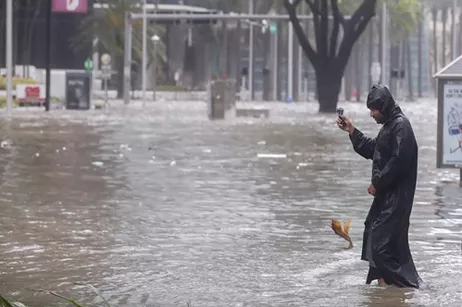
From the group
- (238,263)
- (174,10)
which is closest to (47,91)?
(174,10)

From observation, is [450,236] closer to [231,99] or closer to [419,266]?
[419,266]

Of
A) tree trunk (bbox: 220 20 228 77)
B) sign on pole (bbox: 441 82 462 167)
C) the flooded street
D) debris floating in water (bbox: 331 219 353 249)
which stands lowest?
the flooded street

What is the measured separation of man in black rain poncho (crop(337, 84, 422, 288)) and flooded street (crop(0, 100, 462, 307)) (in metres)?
0.17

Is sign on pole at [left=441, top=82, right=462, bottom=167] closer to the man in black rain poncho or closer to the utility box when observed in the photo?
the man in black rain poncho

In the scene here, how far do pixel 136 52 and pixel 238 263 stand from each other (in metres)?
81.3

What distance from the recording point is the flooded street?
33.8 ft

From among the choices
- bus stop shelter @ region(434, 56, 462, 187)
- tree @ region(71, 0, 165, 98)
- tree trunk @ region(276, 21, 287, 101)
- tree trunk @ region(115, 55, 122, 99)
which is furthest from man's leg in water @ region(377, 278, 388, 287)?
tree trunk @ region(276, 21, 287, 101)

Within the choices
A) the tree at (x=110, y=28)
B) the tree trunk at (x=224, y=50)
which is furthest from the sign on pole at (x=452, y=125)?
the tree trunk at (x=224, y=50)

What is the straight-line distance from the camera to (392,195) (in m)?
10.3

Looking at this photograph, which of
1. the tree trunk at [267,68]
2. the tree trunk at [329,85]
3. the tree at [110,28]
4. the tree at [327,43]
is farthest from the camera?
the tree trunk at [267,68]

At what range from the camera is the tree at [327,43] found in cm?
5444

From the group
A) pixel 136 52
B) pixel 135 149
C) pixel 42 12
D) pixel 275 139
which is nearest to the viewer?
Result: pixel 135 149

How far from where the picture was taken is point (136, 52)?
9244 cm

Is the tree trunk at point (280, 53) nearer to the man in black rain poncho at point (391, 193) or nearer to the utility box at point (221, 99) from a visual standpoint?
the utility box at point (221, 99)
